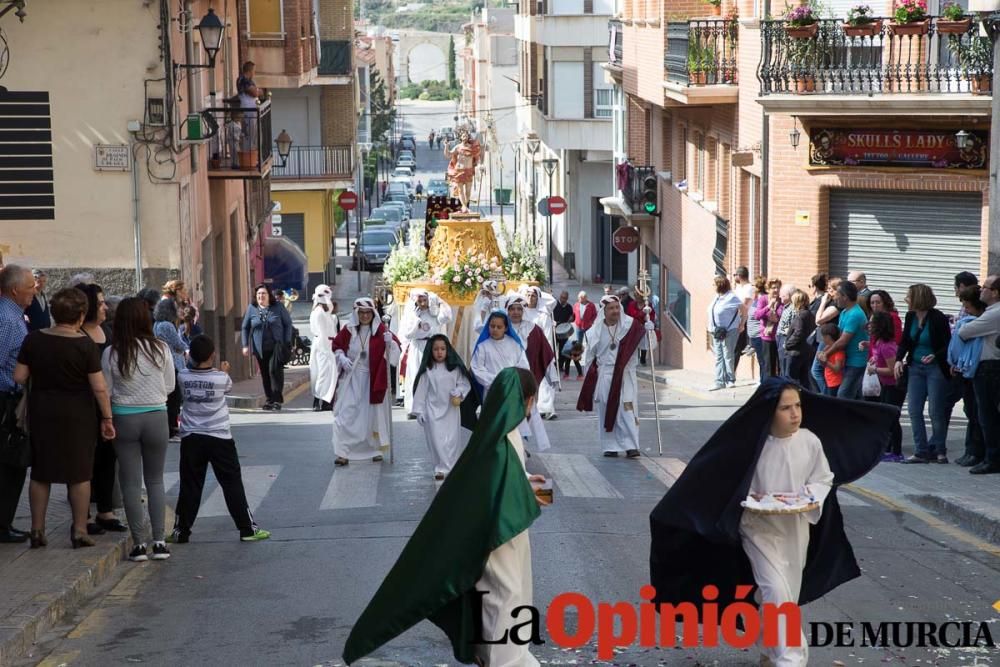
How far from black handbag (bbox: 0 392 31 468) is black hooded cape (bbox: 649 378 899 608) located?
4.53 meters

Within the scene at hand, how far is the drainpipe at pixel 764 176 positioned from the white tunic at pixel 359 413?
997 centimetres

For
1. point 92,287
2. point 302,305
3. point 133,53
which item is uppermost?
point 133,53

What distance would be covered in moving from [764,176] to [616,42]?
17.9m

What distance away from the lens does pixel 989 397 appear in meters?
13.7

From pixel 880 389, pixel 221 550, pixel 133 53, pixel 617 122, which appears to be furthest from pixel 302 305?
pixel 221 550

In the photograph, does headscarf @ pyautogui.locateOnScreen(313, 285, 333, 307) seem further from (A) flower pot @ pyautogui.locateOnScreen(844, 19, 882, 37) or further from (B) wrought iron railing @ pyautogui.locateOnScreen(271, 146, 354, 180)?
(B) wrought iron railing @ pyautogui.locateOnScreen(271, 146, 354, 180)

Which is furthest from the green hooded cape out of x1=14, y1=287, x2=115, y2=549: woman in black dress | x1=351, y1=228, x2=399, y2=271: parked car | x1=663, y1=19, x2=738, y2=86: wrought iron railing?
x1=351, y1=228, x2=399, y2=271: parked car

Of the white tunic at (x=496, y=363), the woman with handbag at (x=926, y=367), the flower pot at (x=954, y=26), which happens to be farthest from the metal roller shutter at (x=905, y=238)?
the white tunic at (x=496, y=363)

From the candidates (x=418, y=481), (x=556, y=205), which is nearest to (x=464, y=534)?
(x=418, y=481)

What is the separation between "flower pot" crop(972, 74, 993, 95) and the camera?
20.8 metres

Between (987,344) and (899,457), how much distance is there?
202 centimetres

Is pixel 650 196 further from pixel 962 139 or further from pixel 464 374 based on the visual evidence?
pixel 464 374

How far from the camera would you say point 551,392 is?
20891mm

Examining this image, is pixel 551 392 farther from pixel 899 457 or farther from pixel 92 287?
pixel 92 287
